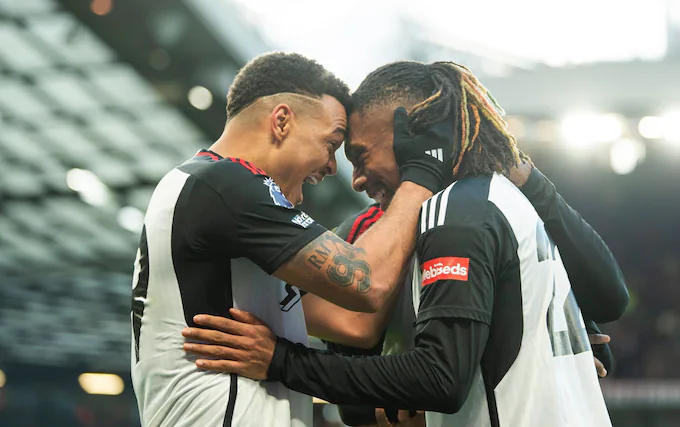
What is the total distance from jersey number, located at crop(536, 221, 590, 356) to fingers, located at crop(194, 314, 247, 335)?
965 millimetres

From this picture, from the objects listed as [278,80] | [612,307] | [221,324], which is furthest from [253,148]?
[612,307]

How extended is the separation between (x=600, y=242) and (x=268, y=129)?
1.29 m

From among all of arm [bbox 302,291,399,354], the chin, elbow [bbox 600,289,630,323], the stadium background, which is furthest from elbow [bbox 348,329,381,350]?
the stadium background

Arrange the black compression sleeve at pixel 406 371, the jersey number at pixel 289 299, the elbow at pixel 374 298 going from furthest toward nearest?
1. the jersey number at pixel 289 299
2. the elbow at pixel 374 298
3. the black compression sleeve at pixel 406 371

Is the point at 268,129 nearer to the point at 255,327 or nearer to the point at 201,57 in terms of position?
the point at 255,327

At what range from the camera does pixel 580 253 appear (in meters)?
2.83

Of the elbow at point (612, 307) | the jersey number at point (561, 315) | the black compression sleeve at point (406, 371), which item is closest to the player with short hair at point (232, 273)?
the black compression sleeve at point (406, 371)

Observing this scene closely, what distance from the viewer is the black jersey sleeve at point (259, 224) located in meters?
2.47

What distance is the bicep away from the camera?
2.48 meters

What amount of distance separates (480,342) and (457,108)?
2.93 feet

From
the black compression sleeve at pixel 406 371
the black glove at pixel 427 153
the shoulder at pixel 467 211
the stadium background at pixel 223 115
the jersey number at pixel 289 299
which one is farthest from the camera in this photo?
the stadium background at pixel 223 115

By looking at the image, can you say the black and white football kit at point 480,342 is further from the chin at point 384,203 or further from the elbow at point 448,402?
the chin at point 384,203

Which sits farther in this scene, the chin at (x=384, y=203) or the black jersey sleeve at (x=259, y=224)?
the chin at (x=384, y=203)

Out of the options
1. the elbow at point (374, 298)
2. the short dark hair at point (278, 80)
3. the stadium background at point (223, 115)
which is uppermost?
the stadium background at point (223, 115)
